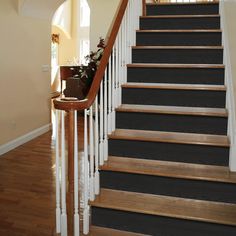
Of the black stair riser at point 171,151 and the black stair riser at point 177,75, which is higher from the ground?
the black stair riser at point 177,75

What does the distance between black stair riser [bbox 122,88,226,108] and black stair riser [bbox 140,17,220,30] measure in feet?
4.09

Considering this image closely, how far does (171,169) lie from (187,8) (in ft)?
8.09

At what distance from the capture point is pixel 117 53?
9.63 ft

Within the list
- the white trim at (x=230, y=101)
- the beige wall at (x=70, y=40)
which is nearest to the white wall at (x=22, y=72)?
the white trim at (x=230, y=101)

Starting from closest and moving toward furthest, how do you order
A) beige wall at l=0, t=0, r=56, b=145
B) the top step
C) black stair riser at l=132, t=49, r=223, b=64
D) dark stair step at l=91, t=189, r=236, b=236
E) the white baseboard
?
dark stair step at l=91, t=189, r=236, b=236
black stair riser at l=132, t=49, r=223, b=64
the top step
beige wall at l=0, t=0, r=56, b=145
the white baseboard

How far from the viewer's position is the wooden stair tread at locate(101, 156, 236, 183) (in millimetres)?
2377

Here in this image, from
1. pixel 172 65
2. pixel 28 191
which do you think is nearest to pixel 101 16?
pixel 172 65

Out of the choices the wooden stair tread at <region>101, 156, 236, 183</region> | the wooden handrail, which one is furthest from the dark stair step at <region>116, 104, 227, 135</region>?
the wooden handrail

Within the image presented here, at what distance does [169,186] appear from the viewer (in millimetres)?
2453

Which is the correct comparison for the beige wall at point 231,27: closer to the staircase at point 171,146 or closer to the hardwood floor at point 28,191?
the staircase at point 171,146

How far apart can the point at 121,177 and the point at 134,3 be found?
2221 mm

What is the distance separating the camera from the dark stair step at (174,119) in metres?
2.75

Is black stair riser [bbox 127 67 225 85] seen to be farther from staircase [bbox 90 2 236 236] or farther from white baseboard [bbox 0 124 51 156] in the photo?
white baseboard [bbox 0 124 51 156]

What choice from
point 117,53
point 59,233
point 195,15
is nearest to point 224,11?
point 195,15
